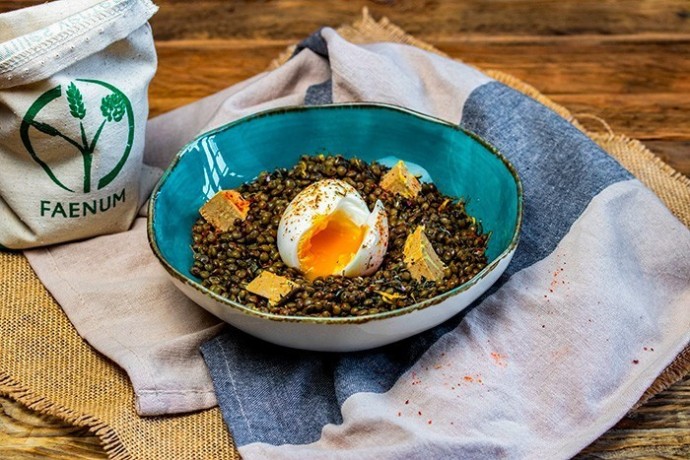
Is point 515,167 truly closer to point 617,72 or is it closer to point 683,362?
point 683,362

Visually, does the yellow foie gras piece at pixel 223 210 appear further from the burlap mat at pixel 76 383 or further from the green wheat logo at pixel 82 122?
the burlap mat at pixel 76 383

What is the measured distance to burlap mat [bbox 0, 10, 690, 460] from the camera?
1718 millimetres

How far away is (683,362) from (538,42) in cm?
129

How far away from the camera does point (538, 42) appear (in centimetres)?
285

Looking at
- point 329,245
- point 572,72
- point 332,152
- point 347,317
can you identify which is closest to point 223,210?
point 329,245

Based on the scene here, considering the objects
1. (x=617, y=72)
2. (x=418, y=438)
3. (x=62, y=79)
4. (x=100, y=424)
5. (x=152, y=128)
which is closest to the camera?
(x=418, y=438)

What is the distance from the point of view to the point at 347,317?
1651mm

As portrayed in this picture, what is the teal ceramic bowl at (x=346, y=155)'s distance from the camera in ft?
5.65

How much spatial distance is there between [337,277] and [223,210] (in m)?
0.32

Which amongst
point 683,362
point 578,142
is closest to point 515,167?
point 578,142

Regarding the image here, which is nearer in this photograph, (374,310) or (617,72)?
(374,310)

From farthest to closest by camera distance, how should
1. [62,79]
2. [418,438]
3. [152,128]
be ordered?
[152,128] < [62,79] < [418,438]

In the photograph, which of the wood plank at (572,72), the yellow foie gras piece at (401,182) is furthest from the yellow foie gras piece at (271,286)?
the wood plank at (572,72)

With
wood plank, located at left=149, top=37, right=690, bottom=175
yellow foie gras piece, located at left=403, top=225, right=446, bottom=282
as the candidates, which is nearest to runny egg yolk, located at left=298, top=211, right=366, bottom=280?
yellow foie gras piece, located at left=403, top=225, right=446, bottom=282
